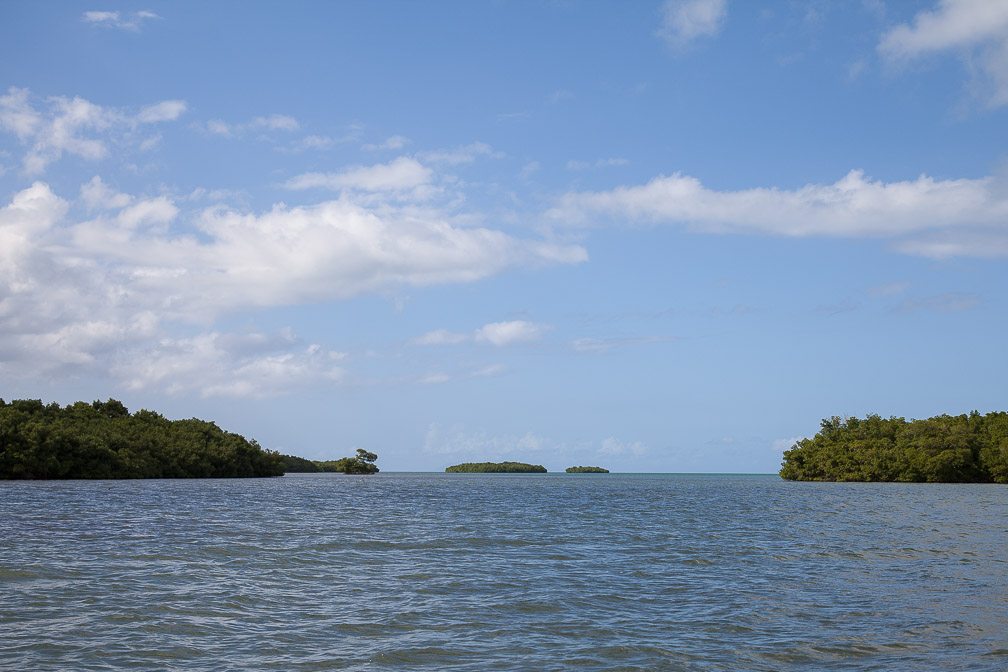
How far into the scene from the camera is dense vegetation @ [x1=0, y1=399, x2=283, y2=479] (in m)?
93.5

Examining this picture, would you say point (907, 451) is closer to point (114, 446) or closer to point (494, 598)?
point (494, 598)

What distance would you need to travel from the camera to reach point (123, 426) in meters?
136

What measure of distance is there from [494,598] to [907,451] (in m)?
122

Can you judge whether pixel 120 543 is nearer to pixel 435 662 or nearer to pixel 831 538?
pixel 435 662

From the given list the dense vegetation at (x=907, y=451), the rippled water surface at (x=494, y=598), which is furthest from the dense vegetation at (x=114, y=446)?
the dense vegetation at (x=907, y=451)

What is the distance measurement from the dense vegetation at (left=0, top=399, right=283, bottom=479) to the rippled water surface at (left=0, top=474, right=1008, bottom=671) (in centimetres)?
6750

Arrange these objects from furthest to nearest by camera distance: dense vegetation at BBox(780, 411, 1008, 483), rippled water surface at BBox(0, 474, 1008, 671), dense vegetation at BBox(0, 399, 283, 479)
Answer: dense vegetation at BBox(780, 411, 1008, 483) → dense vegetation at BBox(0, 399, 283, 479) → rippled water surface at BBox(0, 474, 1008, 671)

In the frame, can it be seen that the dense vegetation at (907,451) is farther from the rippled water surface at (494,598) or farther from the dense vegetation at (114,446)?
the dense vegetation at (114,446)

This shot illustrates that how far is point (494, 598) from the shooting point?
18.5m

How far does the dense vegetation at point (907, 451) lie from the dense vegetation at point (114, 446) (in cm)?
11339

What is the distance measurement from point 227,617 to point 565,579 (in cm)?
948

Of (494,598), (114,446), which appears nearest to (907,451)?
(494,598)

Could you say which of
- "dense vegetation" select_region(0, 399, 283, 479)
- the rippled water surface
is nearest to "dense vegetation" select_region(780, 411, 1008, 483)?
the rippled water surface

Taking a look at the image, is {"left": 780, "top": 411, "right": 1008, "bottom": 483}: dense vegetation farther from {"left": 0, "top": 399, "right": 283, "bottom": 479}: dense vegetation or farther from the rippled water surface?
{"left": 0, "top": 399, "right": 283, "bottom": 479}: dense vegetation
